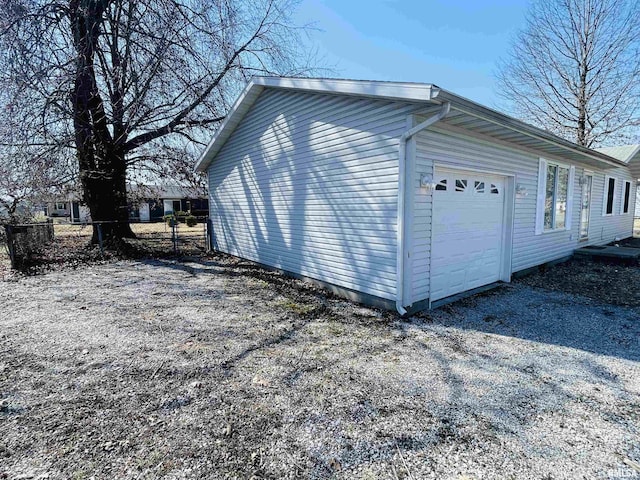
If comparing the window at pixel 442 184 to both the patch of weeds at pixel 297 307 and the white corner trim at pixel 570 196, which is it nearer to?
the patch of weeds at pixel 297 307

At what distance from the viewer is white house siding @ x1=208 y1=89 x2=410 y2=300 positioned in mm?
4867

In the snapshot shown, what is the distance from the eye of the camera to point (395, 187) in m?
4.65

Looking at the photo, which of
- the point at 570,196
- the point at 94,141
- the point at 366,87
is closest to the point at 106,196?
the point at 94,141

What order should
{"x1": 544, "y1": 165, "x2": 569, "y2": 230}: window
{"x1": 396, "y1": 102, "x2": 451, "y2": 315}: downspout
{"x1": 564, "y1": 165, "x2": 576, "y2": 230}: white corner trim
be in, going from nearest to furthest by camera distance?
{"x1": 396, "y1": 102, "x2": 451, "y2": 315}: downspout < {"x1": 544, "y1": 165, "x2": 569, "y2": 230}: window < {"x1": 564, "y1": 165, "x2": 576, "y2": 230}: white corner trim

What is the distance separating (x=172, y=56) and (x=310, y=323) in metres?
7.54

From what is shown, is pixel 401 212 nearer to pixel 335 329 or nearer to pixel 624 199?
pixel 335 329

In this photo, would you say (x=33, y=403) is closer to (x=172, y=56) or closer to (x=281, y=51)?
(x=172, y=56)

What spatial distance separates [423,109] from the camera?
4344mm

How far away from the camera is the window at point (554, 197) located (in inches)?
283

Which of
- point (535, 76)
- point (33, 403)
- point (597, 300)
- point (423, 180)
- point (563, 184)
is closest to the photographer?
point (33, 403)

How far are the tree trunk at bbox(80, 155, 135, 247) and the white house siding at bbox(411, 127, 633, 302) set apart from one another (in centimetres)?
902

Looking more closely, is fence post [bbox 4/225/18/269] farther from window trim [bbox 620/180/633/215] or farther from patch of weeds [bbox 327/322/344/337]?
window trim [bbox 620/180/633/215]

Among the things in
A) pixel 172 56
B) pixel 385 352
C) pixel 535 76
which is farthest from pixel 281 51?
pixel 535 76

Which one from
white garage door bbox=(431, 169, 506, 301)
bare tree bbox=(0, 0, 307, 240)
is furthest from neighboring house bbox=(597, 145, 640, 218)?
bare tree bbox=(0, 0, 307, 240)
